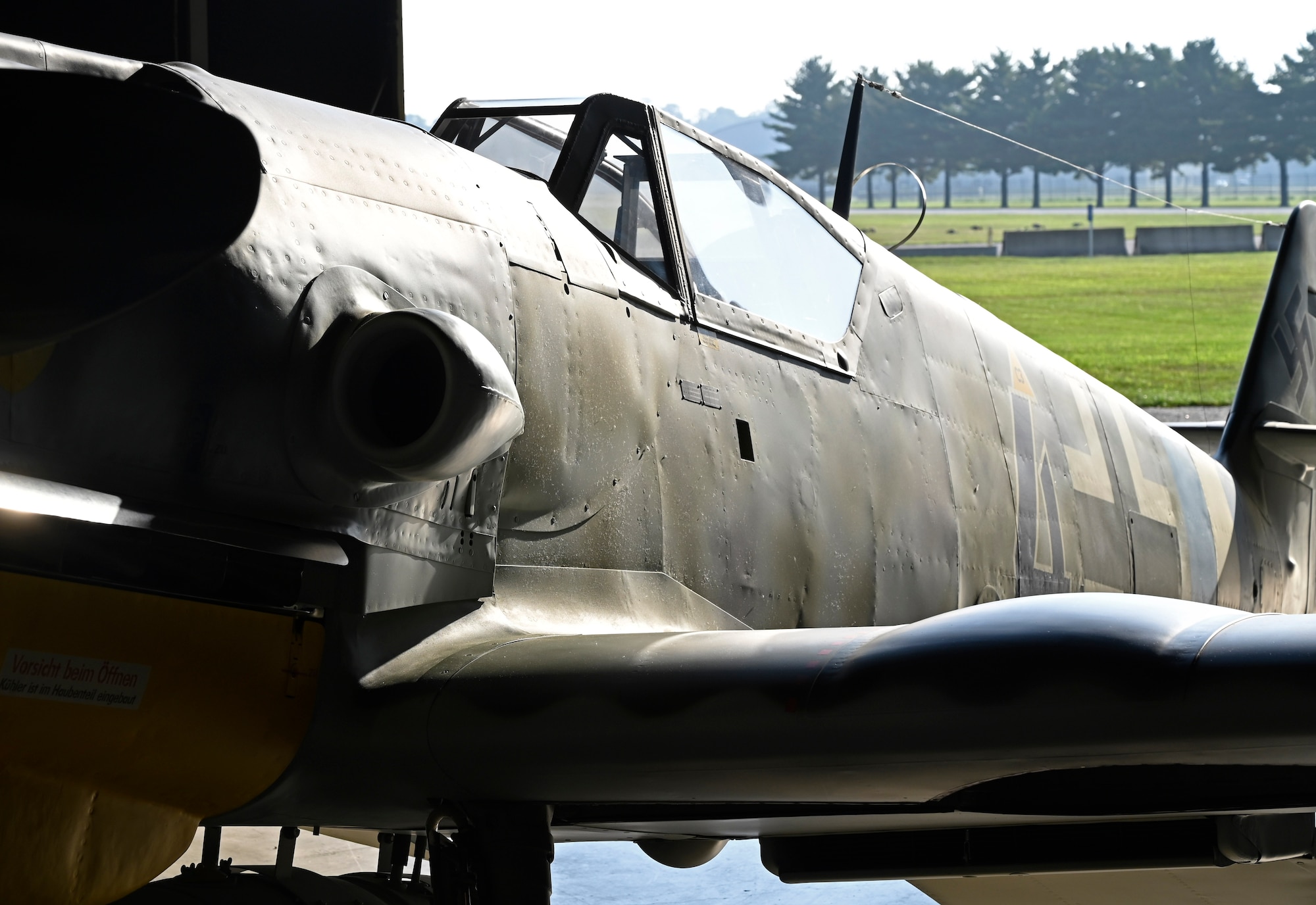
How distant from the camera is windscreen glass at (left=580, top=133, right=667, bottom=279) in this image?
3.63 metres

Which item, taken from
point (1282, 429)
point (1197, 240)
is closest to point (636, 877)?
point (1282, 429)

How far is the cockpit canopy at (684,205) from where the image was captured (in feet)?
12.0

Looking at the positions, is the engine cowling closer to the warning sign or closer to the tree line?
the warning sign

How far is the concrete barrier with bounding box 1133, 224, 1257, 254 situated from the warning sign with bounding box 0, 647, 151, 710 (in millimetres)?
38082

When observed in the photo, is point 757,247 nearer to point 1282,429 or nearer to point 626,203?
point 626,203

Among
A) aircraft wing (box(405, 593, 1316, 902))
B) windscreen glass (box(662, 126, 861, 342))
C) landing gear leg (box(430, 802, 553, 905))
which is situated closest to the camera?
aircraft wing (box(405, 593, 1316, 902))

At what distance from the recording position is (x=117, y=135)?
2.49m

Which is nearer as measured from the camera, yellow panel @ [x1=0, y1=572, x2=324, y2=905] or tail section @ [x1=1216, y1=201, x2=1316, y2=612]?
yellow panel @ [x1=0, y1=572, x2=324, y2=905]

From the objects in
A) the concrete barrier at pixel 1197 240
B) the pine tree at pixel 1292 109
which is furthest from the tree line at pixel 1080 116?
the concrete barrier at pixel 1197 240

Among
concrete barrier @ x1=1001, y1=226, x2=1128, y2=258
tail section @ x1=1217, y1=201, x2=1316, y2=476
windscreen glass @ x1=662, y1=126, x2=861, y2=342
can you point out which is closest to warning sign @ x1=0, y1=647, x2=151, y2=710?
windscreen glass @ x1=662, y1=126, x2=861, y2=342

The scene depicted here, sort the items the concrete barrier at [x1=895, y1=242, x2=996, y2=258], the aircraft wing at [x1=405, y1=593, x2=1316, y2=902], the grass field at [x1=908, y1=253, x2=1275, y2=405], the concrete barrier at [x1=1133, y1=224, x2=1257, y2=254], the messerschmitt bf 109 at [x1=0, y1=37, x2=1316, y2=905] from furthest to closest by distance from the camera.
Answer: the concrete barrier at [x1=895, y1=242, x2=996, y2=258] < the concrete barrier at [x1=1133, y1=224, x2=1257, y2=254] < the grass field at [x1=908, y1=253, x2=1275, y2=405] < the messerschmitt bf 109 at [x1=0, y1=37, x2=1316, y2=905] < the aircraft wing at [x1=405, y1=593, x2=1316, y2=902]

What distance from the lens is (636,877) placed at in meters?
6.35

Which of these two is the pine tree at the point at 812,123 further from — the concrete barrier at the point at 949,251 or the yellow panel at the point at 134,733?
the yellow panel at the point at 134,733

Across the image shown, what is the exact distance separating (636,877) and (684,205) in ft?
11.7
